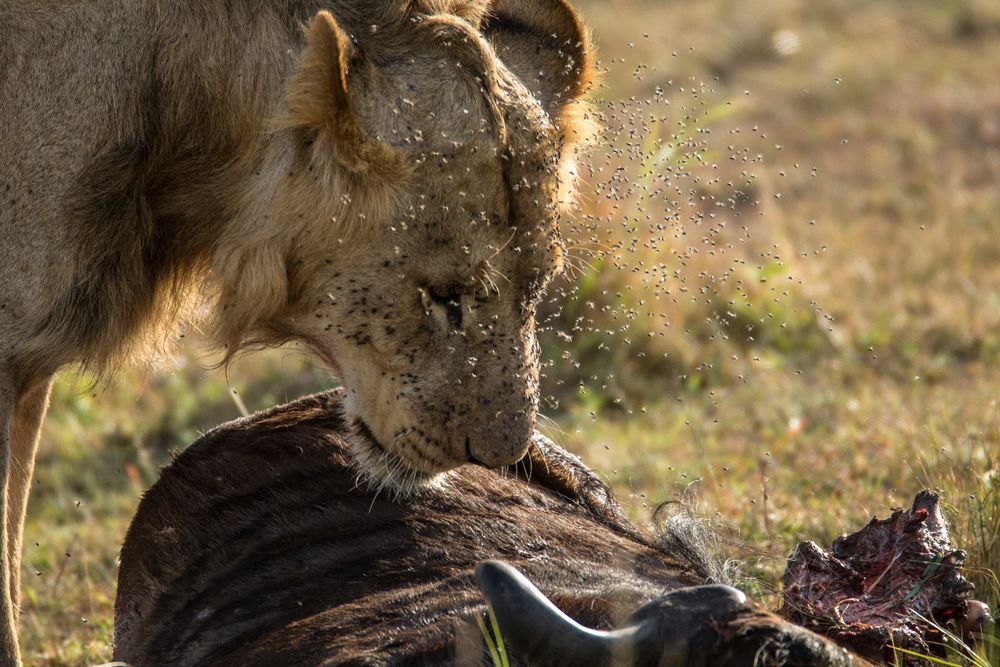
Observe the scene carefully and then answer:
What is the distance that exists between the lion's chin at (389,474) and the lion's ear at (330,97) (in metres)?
0.66

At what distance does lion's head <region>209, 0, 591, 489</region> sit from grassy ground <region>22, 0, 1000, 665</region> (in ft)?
1.11

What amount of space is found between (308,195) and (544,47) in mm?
755

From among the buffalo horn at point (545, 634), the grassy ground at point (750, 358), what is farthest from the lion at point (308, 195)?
the buffalo horn at point (545, 634)

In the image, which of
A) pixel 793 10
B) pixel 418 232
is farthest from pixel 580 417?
pixel 793 10

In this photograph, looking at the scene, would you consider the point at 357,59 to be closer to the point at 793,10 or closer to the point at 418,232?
the point at 418,232

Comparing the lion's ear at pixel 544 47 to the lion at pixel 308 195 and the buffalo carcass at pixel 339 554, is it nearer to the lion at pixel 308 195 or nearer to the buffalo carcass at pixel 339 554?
the lion at pixel 308 195

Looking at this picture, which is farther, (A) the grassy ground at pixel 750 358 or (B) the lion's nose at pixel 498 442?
(A) the grassy ground at pixel 750 358

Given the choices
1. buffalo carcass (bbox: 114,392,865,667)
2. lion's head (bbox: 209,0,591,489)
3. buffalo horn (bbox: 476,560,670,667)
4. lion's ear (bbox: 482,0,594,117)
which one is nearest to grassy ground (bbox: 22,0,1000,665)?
lion's ear (bbox: 482,0,594,117)

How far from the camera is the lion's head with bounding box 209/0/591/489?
3.02 m

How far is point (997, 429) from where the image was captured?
421 centimetres

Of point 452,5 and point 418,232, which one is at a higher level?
point 452,5

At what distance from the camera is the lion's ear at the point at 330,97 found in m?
2.88

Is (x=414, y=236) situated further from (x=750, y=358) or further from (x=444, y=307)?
(x=750, y=358)

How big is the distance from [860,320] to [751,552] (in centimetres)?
327
